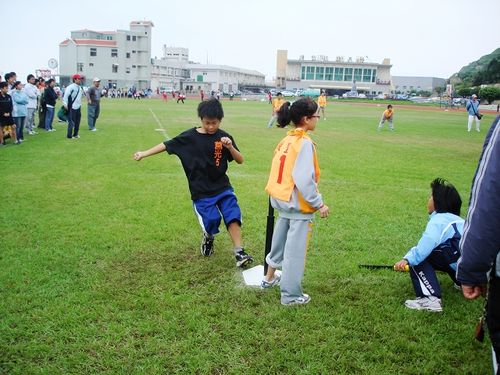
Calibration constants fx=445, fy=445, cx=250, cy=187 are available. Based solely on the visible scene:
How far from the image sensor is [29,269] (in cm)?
454

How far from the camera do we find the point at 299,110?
3717 millimetres

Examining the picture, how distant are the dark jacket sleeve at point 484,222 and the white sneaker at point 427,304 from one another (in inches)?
76.8

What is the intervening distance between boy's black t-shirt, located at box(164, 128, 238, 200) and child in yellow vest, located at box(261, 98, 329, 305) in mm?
1118

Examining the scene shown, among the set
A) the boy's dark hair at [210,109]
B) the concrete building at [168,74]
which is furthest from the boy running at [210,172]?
the concrete building at [168,74]

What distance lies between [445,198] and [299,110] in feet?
5.18

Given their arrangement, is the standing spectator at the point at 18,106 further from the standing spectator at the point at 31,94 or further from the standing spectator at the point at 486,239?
the standing spectator at the point at 486,239

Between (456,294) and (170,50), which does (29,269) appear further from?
(170,50)

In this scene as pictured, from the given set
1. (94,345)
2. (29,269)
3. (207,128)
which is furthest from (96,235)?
(94,345)

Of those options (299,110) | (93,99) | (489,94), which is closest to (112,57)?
(489,94)

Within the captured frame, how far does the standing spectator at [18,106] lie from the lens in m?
13.4

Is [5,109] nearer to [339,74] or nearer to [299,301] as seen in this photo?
[299,301]

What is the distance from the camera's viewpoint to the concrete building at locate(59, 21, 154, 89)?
8600 cm

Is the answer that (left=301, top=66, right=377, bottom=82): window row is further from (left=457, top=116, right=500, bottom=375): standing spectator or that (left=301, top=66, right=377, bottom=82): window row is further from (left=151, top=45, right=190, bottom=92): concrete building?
(left=457, top=116, right=500, bottom=375): standing spectator

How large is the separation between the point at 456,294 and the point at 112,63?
90516mm
